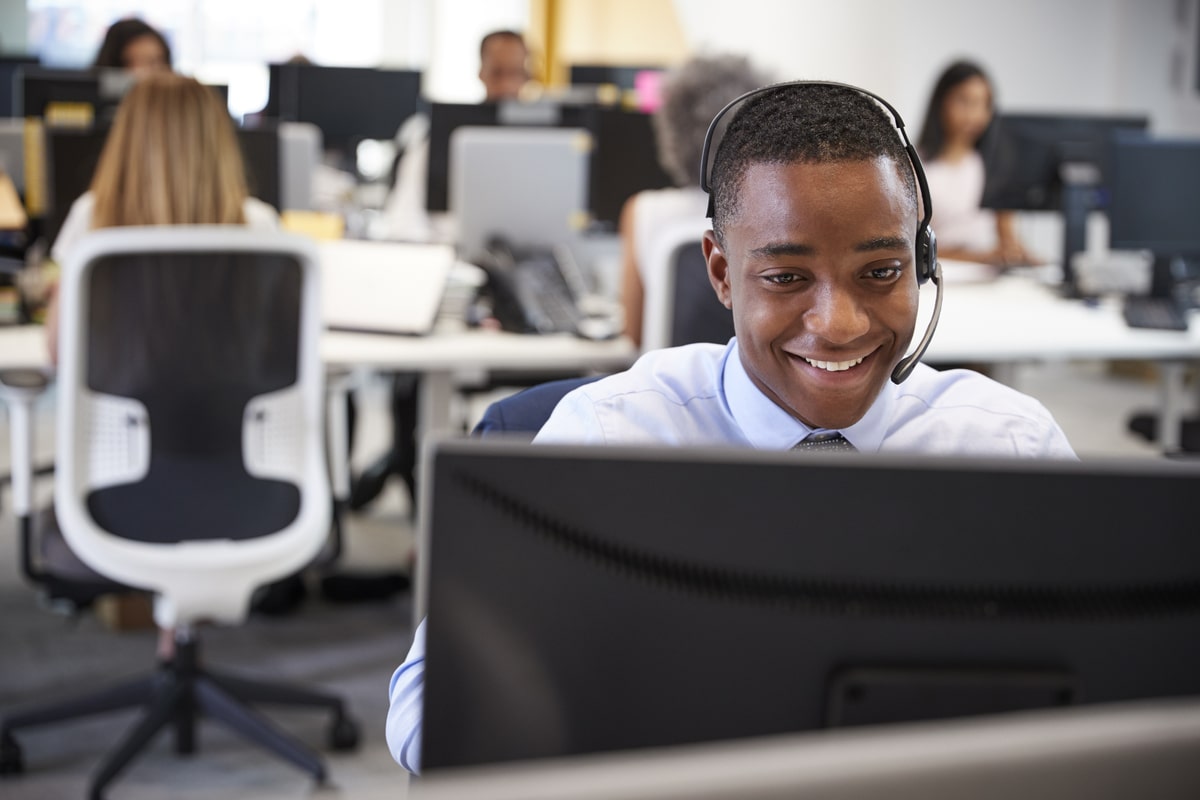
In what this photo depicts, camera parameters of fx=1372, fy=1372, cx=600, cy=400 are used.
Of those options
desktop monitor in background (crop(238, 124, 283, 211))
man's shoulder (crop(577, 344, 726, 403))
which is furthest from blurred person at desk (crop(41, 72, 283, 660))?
man's shoulder (crop(577, 344, 726, 403))

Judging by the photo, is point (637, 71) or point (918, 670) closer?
point (918, 670)

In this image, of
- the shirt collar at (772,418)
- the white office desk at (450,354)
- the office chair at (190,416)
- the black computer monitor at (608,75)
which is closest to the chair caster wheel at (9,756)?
the office chair at (190,416)

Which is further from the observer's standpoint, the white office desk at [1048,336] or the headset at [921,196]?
the white office desk at [1048,336]

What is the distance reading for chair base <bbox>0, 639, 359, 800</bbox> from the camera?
246 cm

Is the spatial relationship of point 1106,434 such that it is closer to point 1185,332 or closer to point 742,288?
point 1185,332

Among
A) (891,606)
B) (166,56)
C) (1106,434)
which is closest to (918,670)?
(891,606)

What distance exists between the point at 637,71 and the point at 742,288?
4781 mm

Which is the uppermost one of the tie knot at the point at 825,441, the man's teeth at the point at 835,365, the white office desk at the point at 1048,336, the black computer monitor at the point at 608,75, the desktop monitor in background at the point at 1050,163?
the black computer monitor at the point at 608,75

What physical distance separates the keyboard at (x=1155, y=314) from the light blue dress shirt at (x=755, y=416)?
2443 millimetres

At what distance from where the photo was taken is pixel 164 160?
2469 mm

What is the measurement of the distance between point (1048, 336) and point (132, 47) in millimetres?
3090

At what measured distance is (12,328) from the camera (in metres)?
3.00

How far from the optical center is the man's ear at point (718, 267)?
3.51 feet

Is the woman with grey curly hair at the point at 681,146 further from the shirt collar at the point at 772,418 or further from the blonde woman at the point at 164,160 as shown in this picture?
the shirt collar at the point at 772,418
